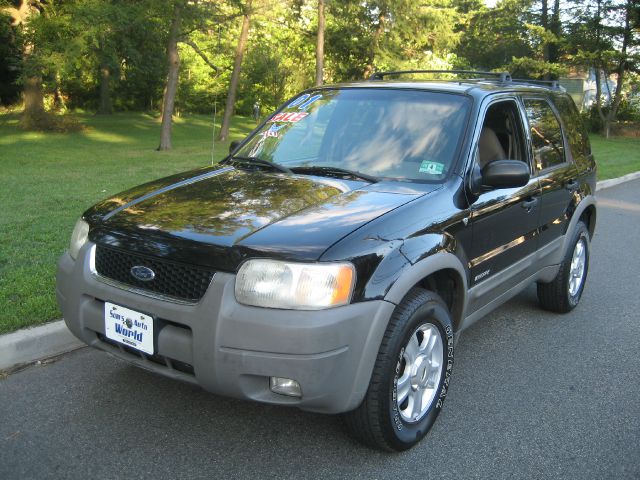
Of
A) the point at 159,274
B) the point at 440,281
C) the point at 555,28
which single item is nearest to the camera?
the point at 159,274

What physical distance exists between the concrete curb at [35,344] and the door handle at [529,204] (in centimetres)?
307

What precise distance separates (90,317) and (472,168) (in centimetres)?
221

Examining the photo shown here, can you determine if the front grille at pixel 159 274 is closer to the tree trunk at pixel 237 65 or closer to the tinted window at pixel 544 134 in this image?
the tinted window at pixel 544 134

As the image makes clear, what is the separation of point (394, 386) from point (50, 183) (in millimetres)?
9356

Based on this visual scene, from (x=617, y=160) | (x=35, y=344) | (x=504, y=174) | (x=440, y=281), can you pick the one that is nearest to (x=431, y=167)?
(x=504, y=174)

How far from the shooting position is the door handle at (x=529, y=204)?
159 inches

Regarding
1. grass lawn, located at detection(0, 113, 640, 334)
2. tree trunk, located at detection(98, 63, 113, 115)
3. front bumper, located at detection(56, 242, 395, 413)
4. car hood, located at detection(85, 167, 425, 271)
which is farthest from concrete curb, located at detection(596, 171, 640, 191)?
tree trunk, located at detection(98, 63, 113, 115)

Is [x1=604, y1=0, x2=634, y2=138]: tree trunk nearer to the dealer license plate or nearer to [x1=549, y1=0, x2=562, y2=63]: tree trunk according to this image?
[x1=549, y1=0, x2=562, y2=63]: tree trunk

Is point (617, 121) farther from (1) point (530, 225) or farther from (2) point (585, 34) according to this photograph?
(1) point (530, 225)

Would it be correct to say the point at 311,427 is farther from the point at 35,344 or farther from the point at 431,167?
the point at 35,344

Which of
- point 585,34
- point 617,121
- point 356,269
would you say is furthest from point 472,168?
Result: point 617,121

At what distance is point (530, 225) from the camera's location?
420 centimetres

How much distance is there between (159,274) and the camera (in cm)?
282

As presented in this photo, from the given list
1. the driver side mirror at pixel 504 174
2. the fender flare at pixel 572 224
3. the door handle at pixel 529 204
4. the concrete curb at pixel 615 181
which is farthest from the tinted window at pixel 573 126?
the concrete curb at pixel 615 181
